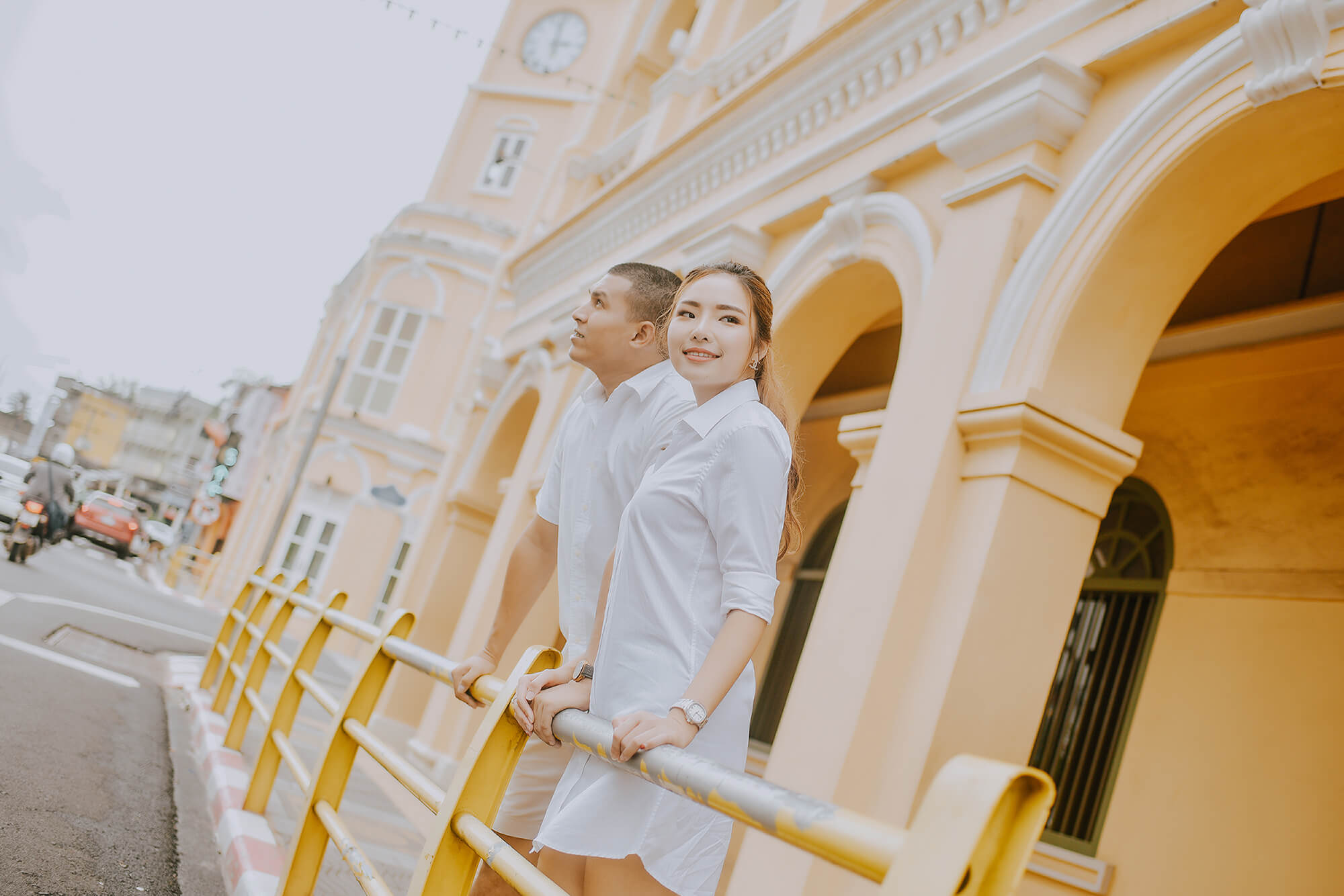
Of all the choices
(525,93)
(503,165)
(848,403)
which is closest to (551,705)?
(848,403)

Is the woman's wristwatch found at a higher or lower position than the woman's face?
lower

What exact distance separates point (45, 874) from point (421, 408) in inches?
701

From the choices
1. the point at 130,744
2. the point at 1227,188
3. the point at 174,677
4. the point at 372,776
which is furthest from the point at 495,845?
the point at 174,677

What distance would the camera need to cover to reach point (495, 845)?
6.18 ft

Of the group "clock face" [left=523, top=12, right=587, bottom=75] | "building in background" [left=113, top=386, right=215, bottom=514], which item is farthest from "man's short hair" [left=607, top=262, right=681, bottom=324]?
"building in background" [left=113, top=386, right=215, bottom=514]

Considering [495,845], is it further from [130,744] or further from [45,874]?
[130,744]

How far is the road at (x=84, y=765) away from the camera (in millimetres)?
3227

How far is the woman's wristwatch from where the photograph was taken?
5.44ft

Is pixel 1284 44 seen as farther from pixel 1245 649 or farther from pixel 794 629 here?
pixel 794 629

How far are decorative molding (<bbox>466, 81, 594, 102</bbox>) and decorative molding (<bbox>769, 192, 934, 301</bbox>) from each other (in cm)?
1491

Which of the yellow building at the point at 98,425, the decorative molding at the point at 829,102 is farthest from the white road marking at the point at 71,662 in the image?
the yellow building at the point at 98,425

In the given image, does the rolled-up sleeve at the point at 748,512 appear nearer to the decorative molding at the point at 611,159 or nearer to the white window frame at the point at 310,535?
the decorative molding at the point at 611,159

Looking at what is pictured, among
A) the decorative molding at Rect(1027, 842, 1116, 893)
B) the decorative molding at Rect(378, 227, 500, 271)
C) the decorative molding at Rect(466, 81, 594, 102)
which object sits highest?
the decorative molding at Rect(466, 81, 594, 102)

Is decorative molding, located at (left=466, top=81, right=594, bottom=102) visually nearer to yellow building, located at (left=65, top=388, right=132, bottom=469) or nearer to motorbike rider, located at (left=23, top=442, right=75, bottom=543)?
motorbike rider, located at (left=23, top=442, right=75, bottom=543)
